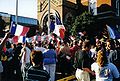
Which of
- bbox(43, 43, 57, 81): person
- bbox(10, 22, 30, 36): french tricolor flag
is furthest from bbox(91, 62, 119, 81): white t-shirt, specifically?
bbox(10, 22, 30, 36): french tricolor flag

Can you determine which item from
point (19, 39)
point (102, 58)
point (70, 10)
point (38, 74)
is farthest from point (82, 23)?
point (38, 74)

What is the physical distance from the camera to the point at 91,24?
134 feet

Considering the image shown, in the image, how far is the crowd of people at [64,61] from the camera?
627cm

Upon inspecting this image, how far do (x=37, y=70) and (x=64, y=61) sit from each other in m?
9.43

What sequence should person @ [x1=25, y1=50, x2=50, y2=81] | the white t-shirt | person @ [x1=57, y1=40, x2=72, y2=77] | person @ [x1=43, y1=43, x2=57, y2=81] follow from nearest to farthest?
person @ [x1=25, y1=50, x2=50, y2=81]
the white t-shirt
person @ [x1=43, y1=43, x2=57, y2=81]
person @ [x1=57, y1=40, x2=72, y2=77]

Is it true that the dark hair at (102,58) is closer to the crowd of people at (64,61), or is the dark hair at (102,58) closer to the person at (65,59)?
the crowd of people at (64,61)

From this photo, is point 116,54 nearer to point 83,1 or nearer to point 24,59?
point 24,59

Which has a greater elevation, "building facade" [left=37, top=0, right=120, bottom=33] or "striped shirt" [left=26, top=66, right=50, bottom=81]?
"building facade" [left=37, top=0, right=120, bottom=33]

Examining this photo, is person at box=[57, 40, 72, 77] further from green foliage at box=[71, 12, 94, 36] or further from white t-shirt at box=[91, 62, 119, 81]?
green foliage at box=[71, 12, 94, 36]

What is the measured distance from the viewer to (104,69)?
7715mm

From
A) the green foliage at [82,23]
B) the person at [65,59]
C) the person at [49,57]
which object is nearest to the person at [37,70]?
the person at [49,57]

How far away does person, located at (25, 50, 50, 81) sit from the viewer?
613cm

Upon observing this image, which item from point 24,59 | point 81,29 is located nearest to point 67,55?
point 24,59

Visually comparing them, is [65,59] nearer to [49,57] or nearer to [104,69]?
[49,57]
